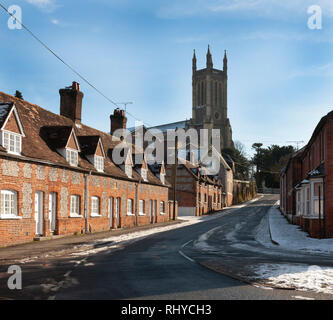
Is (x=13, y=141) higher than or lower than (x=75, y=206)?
higher

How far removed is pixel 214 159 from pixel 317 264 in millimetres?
69779

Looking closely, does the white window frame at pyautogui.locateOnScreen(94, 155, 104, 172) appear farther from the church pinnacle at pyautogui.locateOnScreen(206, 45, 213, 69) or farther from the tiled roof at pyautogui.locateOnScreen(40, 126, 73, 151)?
the church pinnacle at pyautogui.locateOnScreen(206, 45, 213, 69)

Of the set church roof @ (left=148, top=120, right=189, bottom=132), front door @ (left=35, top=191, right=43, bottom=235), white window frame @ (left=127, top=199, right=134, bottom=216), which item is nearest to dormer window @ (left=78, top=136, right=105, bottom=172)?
white window frame @ (left=127, top=199, right=134, bottom=216)

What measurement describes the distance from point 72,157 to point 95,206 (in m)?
4.37

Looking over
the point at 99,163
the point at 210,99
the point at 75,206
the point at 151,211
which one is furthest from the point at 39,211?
the point at 210,99

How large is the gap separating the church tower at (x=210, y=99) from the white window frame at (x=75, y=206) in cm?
9516

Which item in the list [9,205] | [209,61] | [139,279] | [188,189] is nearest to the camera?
[139,279]

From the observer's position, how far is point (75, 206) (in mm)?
24188

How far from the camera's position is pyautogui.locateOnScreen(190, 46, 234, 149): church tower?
11994cm

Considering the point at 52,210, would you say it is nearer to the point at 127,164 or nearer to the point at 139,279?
the point at 127,164

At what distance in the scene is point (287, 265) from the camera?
40.8 feet
